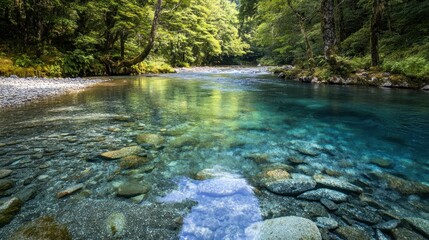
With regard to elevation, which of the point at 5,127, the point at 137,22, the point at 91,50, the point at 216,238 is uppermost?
the point at 137,22

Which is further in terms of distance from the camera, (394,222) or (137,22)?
(137,22)

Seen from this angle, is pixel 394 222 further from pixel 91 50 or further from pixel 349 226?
pixel 91 50

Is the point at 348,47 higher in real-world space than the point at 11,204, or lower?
higher

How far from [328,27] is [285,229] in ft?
40.5

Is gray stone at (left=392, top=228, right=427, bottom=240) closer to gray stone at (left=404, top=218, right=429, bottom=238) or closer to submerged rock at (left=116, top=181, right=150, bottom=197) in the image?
gray stone at (left=404, top=218, right=429, bottom=238)

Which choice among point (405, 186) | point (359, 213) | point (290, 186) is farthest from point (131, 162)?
point (405, 186)

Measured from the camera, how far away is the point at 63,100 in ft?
22.7

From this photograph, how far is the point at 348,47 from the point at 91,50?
16110mm

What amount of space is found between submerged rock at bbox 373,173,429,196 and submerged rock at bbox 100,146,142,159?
9.62 feet

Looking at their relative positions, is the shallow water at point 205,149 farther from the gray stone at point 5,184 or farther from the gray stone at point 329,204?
the gray stone at point 329,204

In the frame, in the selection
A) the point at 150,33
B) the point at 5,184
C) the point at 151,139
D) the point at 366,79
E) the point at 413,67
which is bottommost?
the point at 5,184

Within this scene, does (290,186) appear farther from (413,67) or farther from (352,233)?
(413,67)

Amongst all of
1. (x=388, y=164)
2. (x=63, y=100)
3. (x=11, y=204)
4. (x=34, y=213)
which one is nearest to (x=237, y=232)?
(x=34, y=213)

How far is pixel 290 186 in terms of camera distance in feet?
8.10
